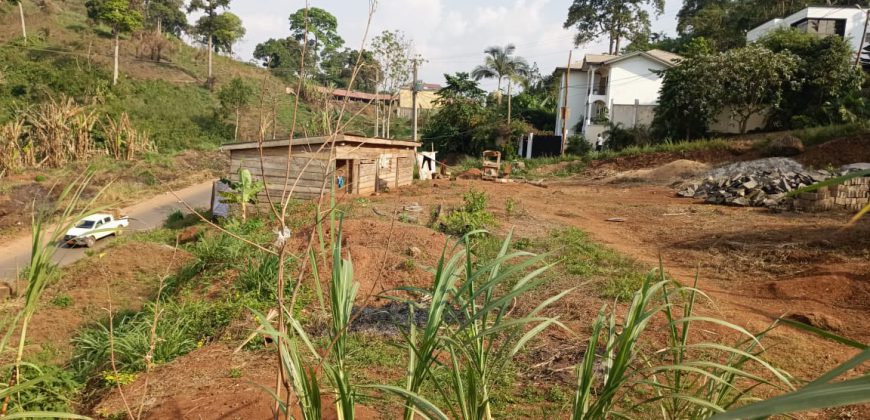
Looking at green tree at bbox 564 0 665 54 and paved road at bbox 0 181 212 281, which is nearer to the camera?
paved road at bbox 0 181 212 281

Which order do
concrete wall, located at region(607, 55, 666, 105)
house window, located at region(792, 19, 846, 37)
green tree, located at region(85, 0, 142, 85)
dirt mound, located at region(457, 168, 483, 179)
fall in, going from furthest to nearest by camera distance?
concrete wall, located at region(607, 55, 666, 105) → green tree, located at region(85, 0, 142, 85) → house window, located at region(792, 19, 846, 37) → dirt mound, located at region(457, 168, 483, 179)

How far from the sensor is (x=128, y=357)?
4.84 metres

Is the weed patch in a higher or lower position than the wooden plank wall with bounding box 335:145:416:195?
lower

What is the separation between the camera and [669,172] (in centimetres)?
2014

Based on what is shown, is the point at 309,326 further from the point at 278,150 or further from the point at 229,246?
the point at 278,150

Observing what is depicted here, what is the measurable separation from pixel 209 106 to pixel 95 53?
A: 7.82 metres

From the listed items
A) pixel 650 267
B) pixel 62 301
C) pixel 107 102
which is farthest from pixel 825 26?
pixel 107 102

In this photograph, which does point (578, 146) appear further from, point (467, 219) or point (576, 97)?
point (467, 219)

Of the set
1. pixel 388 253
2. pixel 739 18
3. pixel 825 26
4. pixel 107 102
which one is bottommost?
pixel 388 253

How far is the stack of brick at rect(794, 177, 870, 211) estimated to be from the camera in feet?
38.6

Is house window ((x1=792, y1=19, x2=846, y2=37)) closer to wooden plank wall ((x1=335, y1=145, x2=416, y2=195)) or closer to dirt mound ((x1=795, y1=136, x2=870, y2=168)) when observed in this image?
dirt mound ((x1=795, y1=136, x2=870, y2=168))

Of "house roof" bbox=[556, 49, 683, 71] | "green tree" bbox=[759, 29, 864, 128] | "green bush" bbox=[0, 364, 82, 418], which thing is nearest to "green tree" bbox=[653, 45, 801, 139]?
"green tree" bbox=[759, 29, 864, 128]

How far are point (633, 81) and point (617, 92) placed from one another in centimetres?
102

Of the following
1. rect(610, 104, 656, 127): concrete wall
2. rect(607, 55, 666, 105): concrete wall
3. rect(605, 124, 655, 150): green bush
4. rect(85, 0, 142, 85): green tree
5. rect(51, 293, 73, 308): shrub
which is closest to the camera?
rect(51, 293, 73, 308): shrub
